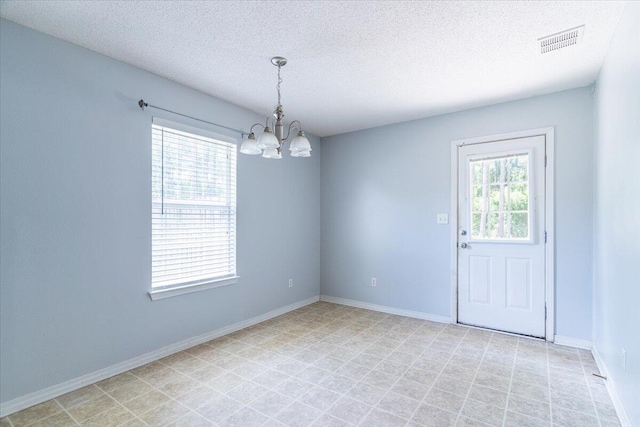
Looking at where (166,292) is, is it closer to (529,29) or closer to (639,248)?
(639,248)

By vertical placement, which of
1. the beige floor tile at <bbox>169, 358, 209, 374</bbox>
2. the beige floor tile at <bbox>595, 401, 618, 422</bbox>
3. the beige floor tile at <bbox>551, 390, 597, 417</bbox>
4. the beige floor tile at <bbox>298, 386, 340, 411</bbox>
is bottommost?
the beige floor tile at <bbox>169, 358, 209, 374</bbox>

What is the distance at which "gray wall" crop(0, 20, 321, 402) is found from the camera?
2.16m

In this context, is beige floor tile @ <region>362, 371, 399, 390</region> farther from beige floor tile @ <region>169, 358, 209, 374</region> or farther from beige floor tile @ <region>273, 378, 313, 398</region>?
beige floor tile @ <region>169, 358, 209, 374</region>

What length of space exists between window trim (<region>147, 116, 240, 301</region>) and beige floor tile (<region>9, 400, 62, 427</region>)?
954mm

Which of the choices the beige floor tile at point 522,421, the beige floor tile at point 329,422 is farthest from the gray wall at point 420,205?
the beige floor tile at point 329,422

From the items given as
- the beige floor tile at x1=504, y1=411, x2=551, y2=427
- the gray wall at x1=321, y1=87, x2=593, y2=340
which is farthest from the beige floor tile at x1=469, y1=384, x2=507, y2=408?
the gray wall at x1=321, y1=87, x2=593, y2=340

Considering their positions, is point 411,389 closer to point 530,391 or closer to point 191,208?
point 530,391

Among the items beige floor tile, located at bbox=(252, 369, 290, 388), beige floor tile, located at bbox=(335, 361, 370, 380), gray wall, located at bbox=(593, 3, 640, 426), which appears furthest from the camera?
beige floor tile, located at bbox=(335, 361, 370, 380)

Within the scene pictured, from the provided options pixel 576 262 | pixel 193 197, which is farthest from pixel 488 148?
pixel 193 197

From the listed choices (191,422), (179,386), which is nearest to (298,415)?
(191,422)

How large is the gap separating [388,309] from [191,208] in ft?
9.62

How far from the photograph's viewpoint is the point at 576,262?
3211mm

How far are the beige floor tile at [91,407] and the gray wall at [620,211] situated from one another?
3236mm

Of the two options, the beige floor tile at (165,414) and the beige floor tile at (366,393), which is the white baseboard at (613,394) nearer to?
the beige floor tile at (366,393)
